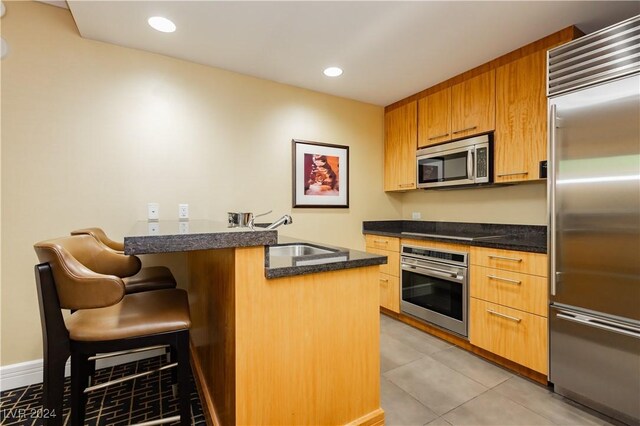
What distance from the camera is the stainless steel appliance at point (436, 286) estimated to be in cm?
256

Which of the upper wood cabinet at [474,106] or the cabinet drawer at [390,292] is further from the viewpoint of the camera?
the cabinet drawer at [390,292]

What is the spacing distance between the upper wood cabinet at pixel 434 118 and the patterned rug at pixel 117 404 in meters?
2.97

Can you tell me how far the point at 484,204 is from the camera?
3.06 metres

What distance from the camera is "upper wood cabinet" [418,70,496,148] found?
104 inches

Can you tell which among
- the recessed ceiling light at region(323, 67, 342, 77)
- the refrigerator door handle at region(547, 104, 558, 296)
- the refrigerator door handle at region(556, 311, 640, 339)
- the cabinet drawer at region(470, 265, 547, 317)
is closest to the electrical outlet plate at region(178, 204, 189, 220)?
the recessed ceiling light at region(323, 67, 342, 77)

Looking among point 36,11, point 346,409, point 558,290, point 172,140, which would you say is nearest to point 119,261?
point 172,140

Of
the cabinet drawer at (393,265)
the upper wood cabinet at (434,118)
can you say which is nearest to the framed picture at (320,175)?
the cabinet drawer at (393,265)

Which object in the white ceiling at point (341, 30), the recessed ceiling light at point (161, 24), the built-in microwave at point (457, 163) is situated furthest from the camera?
the built-in microwave at point (457, 163)

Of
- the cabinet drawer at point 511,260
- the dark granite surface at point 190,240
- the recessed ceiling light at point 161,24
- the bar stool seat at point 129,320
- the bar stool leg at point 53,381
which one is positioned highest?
the recessed ceiling light at point 161,24

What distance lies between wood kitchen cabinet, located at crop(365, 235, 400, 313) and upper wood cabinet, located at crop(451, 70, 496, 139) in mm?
1237

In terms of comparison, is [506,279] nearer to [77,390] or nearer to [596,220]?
[596,220]

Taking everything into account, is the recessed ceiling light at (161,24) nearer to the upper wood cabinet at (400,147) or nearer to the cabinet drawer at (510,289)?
the upper wood cabinet at (400,147)

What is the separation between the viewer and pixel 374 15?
6.51ft

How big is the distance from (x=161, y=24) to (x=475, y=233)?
3.19m
